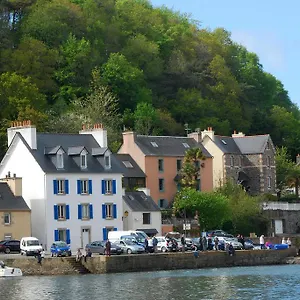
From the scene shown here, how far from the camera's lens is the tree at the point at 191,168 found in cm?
10625

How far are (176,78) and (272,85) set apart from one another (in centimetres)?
2476

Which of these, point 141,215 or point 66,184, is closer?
point 66,184

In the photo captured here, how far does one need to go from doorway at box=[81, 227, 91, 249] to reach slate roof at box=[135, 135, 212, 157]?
1882 centimetres

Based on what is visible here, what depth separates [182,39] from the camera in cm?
16100

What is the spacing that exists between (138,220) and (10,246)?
1524cm

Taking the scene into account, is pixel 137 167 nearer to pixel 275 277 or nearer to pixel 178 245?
pixel 178 245

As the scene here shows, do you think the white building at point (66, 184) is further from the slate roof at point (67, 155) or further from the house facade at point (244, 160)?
the house facade at point (244, 160)

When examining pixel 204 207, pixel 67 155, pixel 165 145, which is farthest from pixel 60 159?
pixel 165 145

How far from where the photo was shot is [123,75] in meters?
138

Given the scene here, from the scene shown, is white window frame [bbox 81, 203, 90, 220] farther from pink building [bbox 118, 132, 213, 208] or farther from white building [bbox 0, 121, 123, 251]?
pink building [bbox 118, 132, 213, 208]

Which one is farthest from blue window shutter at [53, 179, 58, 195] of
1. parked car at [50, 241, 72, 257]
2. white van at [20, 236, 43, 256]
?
parked car at [50, 241, 72, 257]

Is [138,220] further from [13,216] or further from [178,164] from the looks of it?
[178,164]

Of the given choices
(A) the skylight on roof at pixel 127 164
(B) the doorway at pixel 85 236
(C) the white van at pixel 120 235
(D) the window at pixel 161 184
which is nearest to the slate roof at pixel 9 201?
(B) the doorway at pixel 85 236

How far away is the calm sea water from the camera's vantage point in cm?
6256
